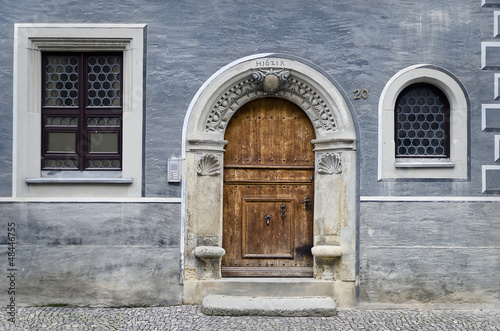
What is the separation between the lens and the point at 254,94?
279 inches

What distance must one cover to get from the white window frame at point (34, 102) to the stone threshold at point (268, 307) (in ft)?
5.84

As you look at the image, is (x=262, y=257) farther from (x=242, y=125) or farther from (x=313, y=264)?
(x=242, y=125)

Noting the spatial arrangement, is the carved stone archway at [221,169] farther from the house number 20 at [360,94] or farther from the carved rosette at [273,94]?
the house number 20 at [360,94]

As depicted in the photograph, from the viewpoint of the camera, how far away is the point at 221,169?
6.98 meters

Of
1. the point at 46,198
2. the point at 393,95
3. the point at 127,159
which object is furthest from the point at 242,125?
the point at 46,198

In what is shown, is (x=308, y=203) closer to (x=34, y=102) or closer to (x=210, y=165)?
(x=210, y=165)

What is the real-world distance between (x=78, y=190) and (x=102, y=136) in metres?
0.81

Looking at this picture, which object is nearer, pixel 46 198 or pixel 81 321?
pixel 81 321

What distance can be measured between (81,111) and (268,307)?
144 inches

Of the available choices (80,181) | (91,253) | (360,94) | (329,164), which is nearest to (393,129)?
(360,94)

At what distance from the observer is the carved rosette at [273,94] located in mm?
6875

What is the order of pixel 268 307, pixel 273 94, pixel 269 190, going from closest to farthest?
pixel 268 307 → pixel 273 94 → pixel 269 190

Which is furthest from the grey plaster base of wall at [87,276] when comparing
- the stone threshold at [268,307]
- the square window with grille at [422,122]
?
the square window with grille at [422,122]

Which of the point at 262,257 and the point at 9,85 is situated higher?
the point at 9,85
